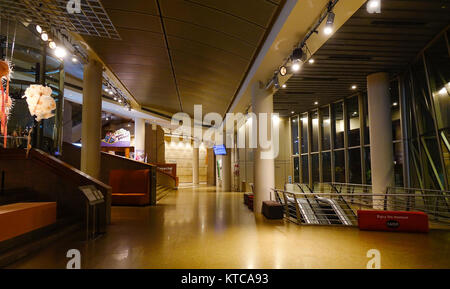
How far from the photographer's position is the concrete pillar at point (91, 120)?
7.43 metres

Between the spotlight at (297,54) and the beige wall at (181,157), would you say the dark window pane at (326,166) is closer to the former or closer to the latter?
the spotlight at (297,54)

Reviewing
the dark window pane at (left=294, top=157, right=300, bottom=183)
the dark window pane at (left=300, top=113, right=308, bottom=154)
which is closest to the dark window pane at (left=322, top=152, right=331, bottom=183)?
the dark window pane at (left=300, top=113, right=308, bottom=154)

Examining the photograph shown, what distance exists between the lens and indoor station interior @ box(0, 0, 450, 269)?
4145 millimetres

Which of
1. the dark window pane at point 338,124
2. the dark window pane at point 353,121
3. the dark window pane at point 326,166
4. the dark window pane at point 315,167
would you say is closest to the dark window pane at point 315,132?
the dark window pane at point 315,167

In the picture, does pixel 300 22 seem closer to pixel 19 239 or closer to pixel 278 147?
pixel 19 239

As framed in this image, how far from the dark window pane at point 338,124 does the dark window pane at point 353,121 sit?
526 millimetres

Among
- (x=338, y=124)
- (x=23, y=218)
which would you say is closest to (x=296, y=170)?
(x=338, y=124)

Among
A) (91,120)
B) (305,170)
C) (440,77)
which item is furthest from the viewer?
(305,170)

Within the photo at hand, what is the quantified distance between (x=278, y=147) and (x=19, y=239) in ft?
43.8

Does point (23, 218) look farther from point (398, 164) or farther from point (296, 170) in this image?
point (296, 170)

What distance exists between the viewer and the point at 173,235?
16.7ft

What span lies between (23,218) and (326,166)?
11.5 meters

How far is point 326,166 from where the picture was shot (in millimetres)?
12555
